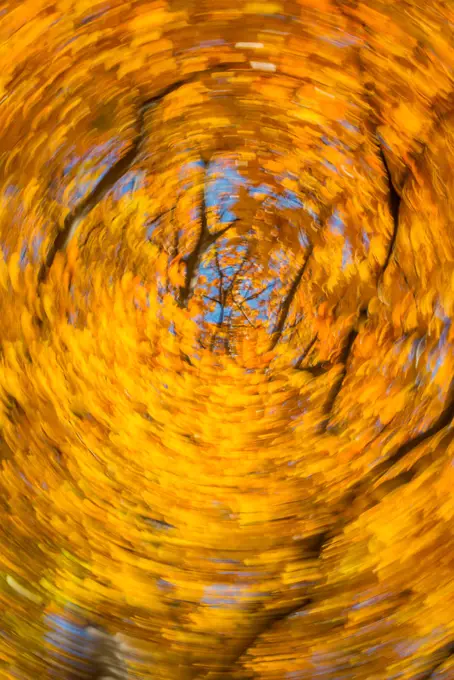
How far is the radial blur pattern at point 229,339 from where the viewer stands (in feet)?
1.53

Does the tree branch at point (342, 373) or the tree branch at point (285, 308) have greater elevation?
the tree branch at point (285, 308)

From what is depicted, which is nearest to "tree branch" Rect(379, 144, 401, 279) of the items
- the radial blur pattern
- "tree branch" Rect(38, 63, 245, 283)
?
the radial blur pattern

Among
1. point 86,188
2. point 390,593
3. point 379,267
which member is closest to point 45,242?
point 86,188

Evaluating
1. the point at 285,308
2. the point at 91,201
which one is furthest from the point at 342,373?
the point at 91,201

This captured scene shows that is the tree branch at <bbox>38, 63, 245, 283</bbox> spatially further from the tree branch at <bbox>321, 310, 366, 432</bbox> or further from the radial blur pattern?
the tree branch at <bbox>321, 310, 366, 432</bbox>

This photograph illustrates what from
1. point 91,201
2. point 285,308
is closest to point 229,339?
point 285,308

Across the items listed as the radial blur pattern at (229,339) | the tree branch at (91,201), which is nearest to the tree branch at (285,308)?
the radial blur pattern at (229,339)

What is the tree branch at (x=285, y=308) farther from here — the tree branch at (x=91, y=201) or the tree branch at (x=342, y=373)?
the tree branch at (x=91, y=201)

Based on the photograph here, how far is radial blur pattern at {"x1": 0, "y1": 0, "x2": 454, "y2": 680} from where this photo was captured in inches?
18.3

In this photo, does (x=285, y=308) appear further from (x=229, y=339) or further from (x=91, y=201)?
(x=91, y=201)


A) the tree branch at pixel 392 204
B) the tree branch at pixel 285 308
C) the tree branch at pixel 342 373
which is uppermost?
the tree branch at pixel 392 204

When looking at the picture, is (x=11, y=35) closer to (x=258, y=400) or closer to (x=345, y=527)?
(x=258, y=400)

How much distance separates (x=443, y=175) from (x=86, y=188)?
0.31 m

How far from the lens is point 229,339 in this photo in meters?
0.59
